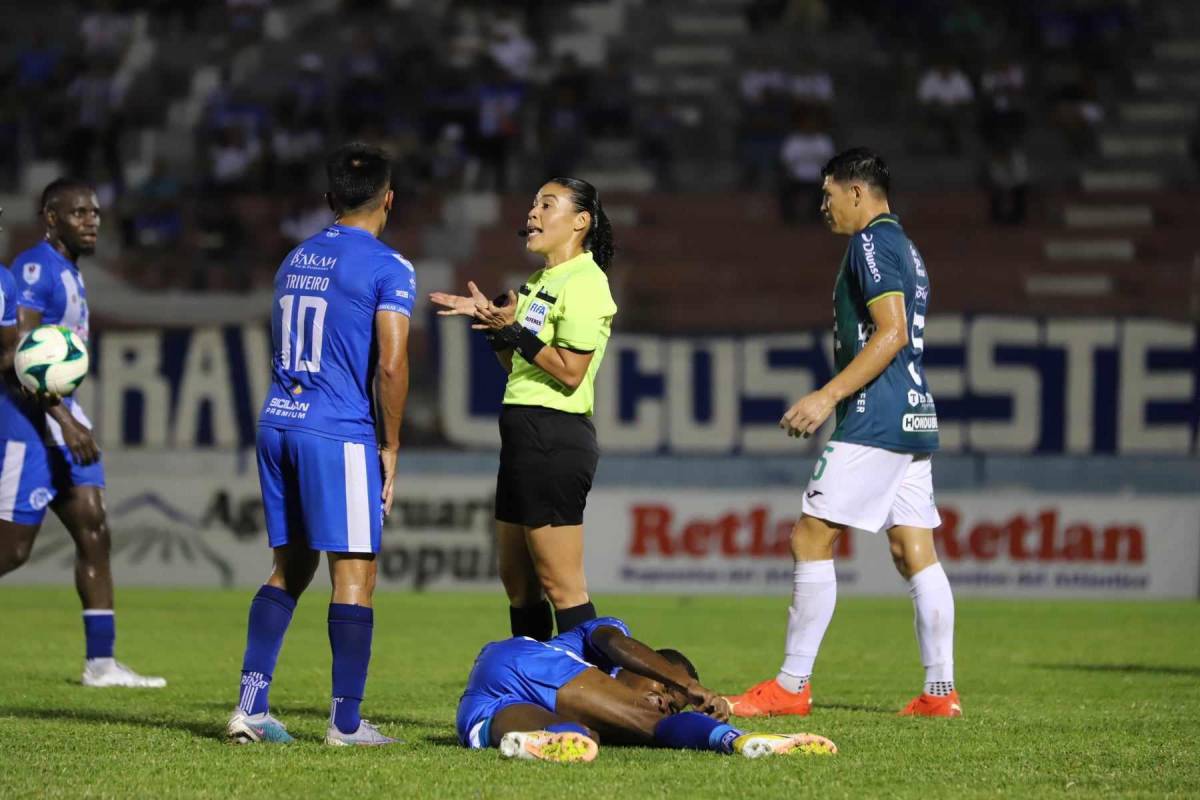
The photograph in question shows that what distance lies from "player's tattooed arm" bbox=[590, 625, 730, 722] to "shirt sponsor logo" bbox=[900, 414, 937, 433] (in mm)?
1867

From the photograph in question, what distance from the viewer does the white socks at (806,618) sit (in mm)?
7496

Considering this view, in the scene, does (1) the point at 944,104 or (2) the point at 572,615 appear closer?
(2) the point at 572,615

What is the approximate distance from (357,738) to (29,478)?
124 inches

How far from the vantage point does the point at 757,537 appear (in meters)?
17.1

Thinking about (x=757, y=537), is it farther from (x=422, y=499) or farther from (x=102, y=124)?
(x=102, y=124)

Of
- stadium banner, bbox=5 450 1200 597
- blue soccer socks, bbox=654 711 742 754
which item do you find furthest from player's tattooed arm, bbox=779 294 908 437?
stadium banner, bbox=5 450 1200 597

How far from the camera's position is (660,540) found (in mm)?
17172

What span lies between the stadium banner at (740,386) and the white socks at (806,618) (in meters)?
10.3

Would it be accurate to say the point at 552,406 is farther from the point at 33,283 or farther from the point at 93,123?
the point at 93,123

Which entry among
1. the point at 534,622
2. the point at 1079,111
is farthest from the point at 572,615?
the point at 1079,111

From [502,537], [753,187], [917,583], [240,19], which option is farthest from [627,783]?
[240,19]

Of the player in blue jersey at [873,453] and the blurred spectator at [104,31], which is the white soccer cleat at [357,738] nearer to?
the player in blue jersey at [873,453]

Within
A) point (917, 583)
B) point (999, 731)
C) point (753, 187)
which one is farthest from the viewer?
point (753, 187)

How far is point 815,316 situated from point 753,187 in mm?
3132
